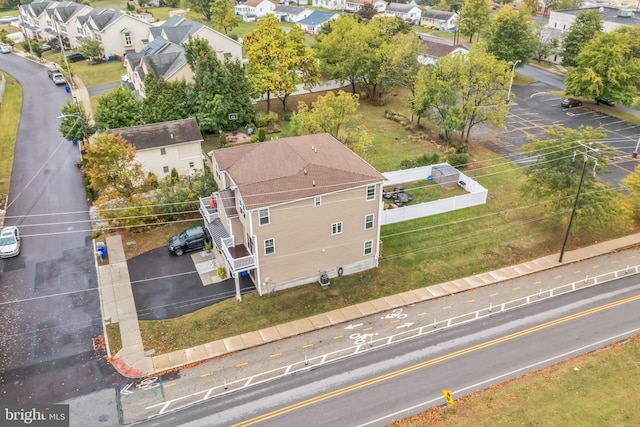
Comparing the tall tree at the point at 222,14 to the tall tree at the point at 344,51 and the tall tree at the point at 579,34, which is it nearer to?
the tall tree at the point at 344,51

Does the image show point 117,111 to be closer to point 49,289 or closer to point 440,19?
point 49,289

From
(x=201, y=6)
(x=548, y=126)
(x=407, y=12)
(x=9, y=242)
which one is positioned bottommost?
(x=9, y=242)

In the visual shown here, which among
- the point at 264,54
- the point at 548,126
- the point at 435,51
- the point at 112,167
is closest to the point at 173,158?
the point at 112,167

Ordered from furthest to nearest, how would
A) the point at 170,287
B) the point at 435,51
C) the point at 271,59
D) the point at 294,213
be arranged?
1. the point at 435,51
2. the point at 271,59
3. the point at 170,287
4. the point at 294,213

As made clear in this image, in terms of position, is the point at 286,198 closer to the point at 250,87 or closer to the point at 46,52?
the point at 250,87

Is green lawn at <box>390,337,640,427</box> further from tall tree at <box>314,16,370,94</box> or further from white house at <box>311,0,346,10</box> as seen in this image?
white house at <box>311,0,346,10</box>

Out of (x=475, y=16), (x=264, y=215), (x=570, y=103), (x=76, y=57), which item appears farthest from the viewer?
(x=475, y=16)

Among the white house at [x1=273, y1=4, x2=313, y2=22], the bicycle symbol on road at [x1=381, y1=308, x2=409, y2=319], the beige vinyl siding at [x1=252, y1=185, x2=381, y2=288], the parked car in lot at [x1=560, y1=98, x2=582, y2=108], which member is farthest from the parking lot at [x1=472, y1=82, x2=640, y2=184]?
the white house at [x1=273, y1=4, x2=313, y2=22]
